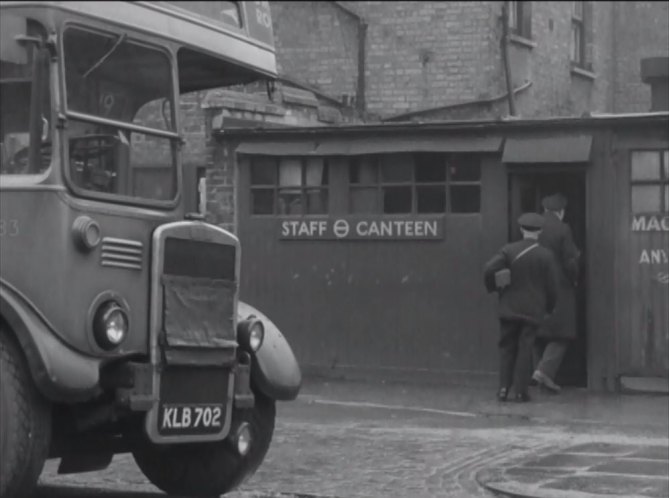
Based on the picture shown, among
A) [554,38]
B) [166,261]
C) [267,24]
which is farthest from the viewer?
[554,38]

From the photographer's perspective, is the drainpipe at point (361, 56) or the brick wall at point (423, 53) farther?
the drainpipe at point (361, 56)

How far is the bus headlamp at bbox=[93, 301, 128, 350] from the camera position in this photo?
868 cm

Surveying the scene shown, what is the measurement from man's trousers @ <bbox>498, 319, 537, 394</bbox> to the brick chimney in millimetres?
3350

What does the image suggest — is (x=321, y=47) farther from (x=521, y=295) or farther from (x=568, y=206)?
(x=521, y=295)

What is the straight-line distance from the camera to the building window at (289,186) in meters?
18.2

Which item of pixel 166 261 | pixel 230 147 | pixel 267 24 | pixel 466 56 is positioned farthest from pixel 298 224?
pixel 166 261

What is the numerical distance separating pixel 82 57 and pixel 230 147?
32.5ft

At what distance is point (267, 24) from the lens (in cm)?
1041

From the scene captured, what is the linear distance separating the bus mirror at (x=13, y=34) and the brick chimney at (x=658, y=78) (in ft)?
35.0

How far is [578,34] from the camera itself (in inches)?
1072

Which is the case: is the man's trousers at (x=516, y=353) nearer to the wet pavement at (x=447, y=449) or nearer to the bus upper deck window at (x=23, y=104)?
the wet pavement at (x=447, y=449)

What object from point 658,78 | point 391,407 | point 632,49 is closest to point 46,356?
point 391,407

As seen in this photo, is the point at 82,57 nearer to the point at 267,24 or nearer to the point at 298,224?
the point at 267,24

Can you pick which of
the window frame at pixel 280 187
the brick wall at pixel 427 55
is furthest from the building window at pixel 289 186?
the brick wall at pixel 427 55
